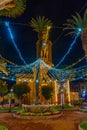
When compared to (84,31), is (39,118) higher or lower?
lower

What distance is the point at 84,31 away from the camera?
575 inches

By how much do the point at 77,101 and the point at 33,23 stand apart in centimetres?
1616

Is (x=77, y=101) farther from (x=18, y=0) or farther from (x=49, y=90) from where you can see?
(x=18, y=0)

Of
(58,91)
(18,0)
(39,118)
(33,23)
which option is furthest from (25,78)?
(18,0)

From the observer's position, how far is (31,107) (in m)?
22.5

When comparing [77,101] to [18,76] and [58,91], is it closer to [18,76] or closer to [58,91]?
[58,91]

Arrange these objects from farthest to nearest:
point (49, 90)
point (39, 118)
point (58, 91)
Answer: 1. point (58, 91)
2. point (49, 90)
3. point (39, 118)

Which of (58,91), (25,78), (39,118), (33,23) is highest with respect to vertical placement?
(33,23)

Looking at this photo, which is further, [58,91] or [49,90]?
[58,91]

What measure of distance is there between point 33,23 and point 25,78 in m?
9.96

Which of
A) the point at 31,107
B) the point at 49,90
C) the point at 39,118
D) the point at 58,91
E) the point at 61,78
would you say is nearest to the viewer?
the point at 39,118

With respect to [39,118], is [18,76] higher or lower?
higher

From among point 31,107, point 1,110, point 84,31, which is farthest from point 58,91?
point 84,31

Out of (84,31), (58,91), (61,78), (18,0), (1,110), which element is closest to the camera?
(18,0)
